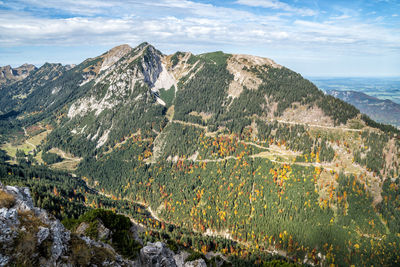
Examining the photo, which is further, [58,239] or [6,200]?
[6,200]

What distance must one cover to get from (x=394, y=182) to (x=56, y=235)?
224202mm

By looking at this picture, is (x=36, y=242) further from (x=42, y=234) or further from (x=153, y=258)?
(x=153, y=258)

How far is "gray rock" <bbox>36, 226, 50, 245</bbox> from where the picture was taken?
3208 centimetres

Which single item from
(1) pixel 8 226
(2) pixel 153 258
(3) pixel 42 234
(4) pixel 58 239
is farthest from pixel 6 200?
(2) pixel 153 258

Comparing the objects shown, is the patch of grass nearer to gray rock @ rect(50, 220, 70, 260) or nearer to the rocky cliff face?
the rocky cliff face

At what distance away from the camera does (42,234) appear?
32.5 m

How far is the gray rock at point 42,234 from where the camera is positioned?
105 feet

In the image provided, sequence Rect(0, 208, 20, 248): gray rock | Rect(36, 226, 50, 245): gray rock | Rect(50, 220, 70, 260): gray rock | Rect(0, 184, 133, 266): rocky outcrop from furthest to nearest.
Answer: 1. Rect(50, 220, 70, 260): gray rock
2. Rect(36, 226, 50, 245): gray rock
3. Rect(0, 184, 133, 266): rocky outcrop
4. Rect(0, 208, 20, 248): gray rock

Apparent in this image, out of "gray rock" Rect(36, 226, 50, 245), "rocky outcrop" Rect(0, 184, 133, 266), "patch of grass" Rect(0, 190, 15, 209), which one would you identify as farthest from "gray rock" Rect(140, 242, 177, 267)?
"patch of grass" Rect(0, 190, 15, 209)

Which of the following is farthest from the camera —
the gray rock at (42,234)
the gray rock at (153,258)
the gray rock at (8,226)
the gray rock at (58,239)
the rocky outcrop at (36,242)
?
the gray rock at (153,258)

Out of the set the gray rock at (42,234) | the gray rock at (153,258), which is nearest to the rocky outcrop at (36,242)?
the gray rock at (42,234)

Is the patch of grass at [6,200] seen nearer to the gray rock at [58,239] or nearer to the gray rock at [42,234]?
the gray rock at [58,239]

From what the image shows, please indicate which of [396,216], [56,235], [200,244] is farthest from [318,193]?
[56,235]

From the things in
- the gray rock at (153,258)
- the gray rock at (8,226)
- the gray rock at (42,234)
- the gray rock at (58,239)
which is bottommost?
the gray rock at (153,258)
